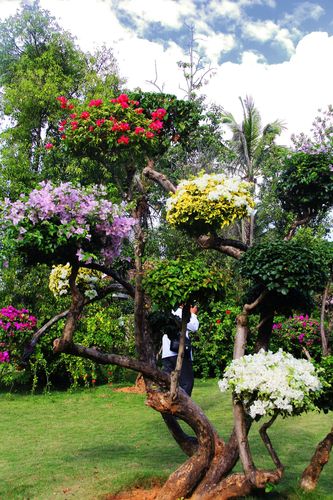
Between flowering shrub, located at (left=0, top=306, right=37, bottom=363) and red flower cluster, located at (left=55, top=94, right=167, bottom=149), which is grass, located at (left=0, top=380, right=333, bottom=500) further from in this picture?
red flower cluster, located at (left=55, top=94, right=167, bottom=149)

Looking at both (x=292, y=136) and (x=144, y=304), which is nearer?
(x=144, y=304)

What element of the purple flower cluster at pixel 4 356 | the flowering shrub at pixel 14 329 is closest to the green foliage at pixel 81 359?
the flowering shrub at pixel 14 329

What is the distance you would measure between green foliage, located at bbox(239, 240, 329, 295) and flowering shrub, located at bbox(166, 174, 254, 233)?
1.22 feet

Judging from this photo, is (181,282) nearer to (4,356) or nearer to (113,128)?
(113,128)

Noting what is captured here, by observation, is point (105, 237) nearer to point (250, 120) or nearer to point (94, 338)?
point (94, 338)

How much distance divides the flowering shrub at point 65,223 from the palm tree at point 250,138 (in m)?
17.0

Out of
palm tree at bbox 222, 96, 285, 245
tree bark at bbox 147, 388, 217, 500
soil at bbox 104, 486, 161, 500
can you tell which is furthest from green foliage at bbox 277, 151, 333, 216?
palm tree at bbox 222, 96, 285, 245

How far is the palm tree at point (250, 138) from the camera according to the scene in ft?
69.7

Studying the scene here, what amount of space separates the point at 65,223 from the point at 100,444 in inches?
149

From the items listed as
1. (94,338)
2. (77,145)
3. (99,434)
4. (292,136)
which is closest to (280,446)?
(99,434)

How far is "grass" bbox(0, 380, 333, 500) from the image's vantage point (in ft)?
15.9

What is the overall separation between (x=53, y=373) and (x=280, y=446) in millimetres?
6182

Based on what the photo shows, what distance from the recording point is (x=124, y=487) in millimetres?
4691

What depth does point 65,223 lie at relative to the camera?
4.05 metres
